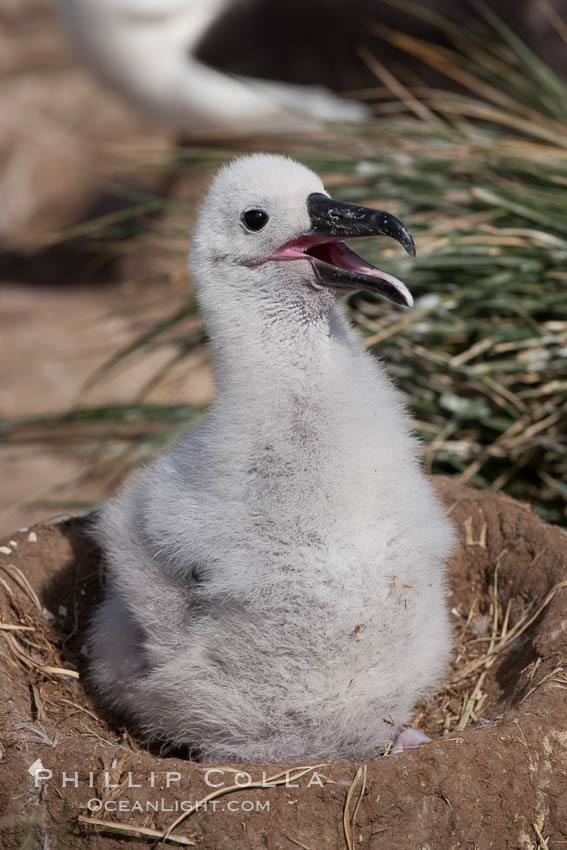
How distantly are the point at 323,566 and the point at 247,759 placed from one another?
492 mm

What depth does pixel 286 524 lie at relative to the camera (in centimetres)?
220

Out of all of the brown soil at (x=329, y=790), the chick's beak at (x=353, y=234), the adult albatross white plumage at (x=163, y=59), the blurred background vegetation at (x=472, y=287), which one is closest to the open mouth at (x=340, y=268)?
the chick's beak at (x=353, y=234)

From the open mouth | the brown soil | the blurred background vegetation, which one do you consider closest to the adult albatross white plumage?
the blurred background vegetation

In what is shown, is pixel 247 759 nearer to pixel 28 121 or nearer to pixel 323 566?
pixel 323 566

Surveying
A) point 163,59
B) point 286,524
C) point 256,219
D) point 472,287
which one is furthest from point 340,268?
point 163,59

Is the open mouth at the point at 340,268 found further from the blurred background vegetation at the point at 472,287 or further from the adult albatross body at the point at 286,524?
the blurred background vegetation at the point at 472,287

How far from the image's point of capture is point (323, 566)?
7.11ft

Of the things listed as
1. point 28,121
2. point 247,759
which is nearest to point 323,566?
point 247,759

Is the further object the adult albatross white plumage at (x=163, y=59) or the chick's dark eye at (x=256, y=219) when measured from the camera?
the adult albatross white plumage at (x=163, y=59)

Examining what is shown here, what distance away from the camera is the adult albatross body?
219 centimetres

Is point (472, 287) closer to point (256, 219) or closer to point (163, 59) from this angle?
point (256, 219)

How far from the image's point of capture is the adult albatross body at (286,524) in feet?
7.19

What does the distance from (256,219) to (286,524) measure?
694mm

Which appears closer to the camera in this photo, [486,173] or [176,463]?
[176,463]
